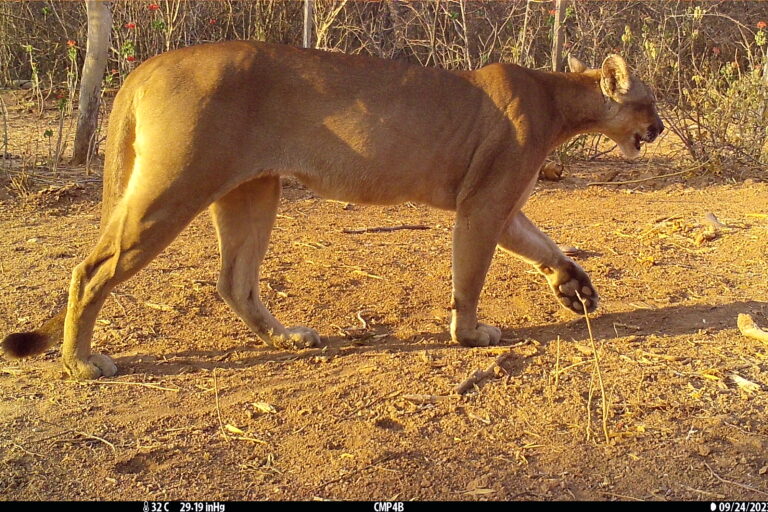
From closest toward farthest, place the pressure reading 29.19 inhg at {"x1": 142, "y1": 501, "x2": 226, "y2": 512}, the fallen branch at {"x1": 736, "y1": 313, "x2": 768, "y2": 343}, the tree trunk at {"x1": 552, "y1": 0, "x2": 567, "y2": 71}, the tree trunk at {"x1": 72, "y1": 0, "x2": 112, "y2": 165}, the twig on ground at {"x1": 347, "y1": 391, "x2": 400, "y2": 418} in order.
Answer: the pressure reading 29.19 inhg at {"x1": 142, "y1": 501, "x2": 226, "y2": 512}
the twig on ground at {"x1": 347, "y1": 391, "x2": 400, "y2": 418}
the fallen branch at {"x1": 736, "y1": 313, "x2": 768, "y2": 343}
the tree trunk at {"x1": 72, "y1": 0, "x2": 112, "y2": 165}
the tree trunk at {"x1": 552, "y1": 0, "x2": 567, "y2": 71}

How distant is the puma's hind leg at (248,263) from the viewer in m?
5.17

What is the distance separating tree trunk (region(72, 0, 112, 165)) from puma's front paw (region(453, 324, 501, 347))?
17.6 ft

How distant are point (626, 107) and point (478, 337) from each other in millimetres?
1773

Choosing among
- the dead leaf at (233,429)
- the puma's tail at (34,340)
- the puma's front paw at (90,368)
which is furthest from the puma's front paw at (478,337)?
the puma's tail at (34,340)

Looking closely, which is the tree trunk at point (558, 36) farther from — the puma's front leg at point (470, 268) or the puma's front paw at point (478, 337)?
the puma's front paw at point (478, 337)

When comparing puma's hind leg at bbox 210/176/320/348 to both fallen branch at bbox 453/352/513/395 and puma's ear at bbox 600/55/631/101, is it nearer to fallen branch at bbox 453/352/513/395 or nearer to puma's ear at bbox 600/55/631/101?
fallen branch at bbox 453/352/513/395

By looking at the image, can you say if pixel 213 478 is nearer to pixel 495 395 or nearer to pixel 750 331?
pixel 495 395

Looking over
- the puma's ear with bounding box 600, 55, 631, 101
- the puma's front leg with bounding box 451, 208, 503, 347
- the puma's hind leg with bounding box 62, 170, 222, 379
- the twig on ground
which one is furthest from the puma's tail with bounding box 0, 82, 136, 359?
the puma's ear with bounding box 600, 55, 631, 101

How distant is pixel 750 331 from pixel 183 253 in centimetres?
408

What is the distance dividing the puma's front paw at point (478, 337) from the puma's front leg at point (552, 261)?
645 millimetres

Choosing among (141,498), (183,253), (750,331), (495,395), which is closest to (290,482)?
(141,498)

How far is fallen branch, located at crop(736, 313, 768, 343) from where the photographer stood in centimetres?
509

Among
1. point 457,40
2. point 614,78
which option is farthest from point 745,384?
point 457,40

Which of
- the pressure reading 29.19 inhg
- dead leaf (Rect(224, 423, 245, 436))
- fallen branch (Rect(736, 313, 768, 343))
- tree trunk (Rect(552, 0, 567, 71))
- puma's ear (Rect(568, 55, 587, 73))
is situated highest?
puma's ear (Rect(568, 55, 587, 73))
